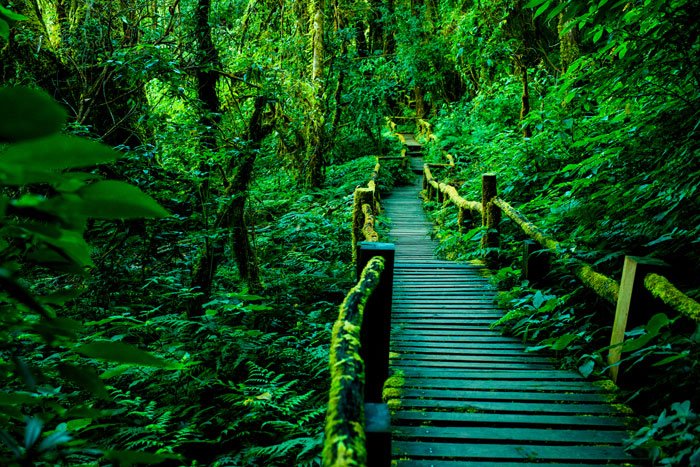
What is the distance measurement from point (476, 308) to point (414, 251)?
3.70 meters

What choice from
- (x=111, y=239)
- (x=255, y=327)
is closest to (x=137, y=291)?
(x=111, y=239)

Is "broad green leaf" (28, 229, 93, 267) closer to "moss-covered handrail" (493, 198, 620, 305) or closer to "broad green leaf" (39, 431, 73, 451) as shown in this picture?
"broad green leaf" (39, 431, 73, 451)

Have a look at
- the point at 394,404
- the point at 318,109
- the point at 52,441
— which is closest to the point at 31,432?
the point at 52,441

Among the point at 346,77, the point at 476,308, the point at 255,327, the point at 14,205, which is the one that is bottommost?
the point at 255,327

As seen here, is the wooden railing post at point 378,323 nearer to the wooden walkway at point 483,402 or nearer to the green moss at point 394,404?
the green moss at point 394,404

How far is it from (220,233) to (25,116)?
619 cm

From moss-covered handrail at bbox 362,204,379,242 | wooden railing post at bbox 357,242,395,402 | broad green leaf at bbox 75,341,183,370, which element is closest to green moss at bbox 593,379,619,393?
wooden railing post at bbox 357,242,395,402

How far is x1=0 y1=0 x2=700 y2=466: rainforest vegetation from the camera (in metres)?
0.96

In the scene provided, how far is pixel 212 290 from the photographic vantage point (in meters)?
7.12

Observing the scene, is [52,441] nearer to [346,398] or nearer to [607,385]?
[346,398]

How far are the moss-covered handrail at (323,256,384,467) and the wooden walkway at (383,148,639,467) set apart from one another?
3.98ft

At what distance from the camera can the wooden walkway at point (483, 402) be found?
9.66 ft

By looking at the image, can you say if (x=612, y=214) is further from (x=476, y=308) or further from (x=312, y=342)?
(x=312, y=342)

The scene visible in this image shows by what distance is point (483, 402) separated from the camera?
141 inches
